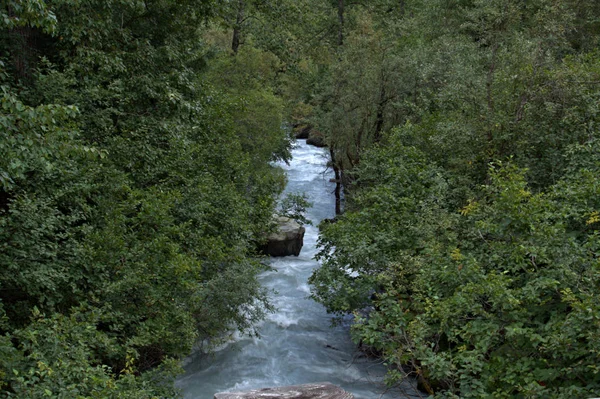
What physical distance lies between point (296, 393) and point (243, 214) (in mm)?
5406

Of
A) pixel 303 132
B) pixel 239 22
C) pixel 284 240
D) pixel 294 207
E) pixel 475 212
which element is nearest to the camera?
pixel 475 212

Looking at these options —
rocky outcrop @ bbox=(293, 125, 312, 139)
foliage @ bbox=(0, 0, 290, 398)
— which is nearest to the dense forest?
foliage @ bbox=(0, 0, 290, 398)

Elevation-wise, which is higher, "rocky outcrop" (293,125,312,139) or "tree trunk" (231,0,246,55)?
"tree trunk" (231,0,246,55)

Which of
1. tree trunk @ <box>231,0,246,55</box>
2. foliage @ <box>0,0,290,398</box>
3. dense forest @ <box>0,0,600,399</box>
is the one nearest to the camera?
foliage @ <box>0,0,290,398</box>

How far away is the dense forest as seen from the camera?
22.4 ft

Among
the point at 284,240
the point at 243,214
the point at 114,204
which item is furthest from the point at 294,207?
the point at 114,204

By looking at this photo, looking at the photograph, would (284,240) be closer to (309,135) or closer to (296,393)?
(296,393)

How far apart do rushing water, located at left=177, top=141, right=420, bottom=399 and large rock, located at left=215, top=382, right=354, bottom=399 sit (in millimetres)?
1328

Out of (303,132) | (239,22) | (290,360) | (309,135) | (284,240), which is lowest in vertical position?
(290,360)

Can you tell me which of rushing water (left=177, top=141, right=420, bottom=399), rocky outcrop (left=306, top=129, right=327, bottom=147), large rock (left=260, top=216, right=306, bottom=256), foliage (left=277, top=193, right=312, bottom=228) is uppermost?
rocky outcrop (left=306, top=129, right=327, bottom=147)

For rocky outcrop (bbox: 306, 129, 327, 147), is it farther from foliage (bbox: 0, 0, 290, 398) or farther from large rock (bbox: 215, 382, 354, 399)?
large rock (bbox: 215, 382, 354, 399)

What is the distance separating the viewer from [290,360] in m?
11.1

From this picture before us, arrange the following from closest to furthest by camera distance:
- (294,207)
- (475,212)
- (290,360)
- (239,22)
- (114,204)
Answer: (114,204) → (475,212) → (290,360) → (294,207) → (239,22)

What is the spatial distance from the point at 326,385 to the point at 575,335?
3705mm
